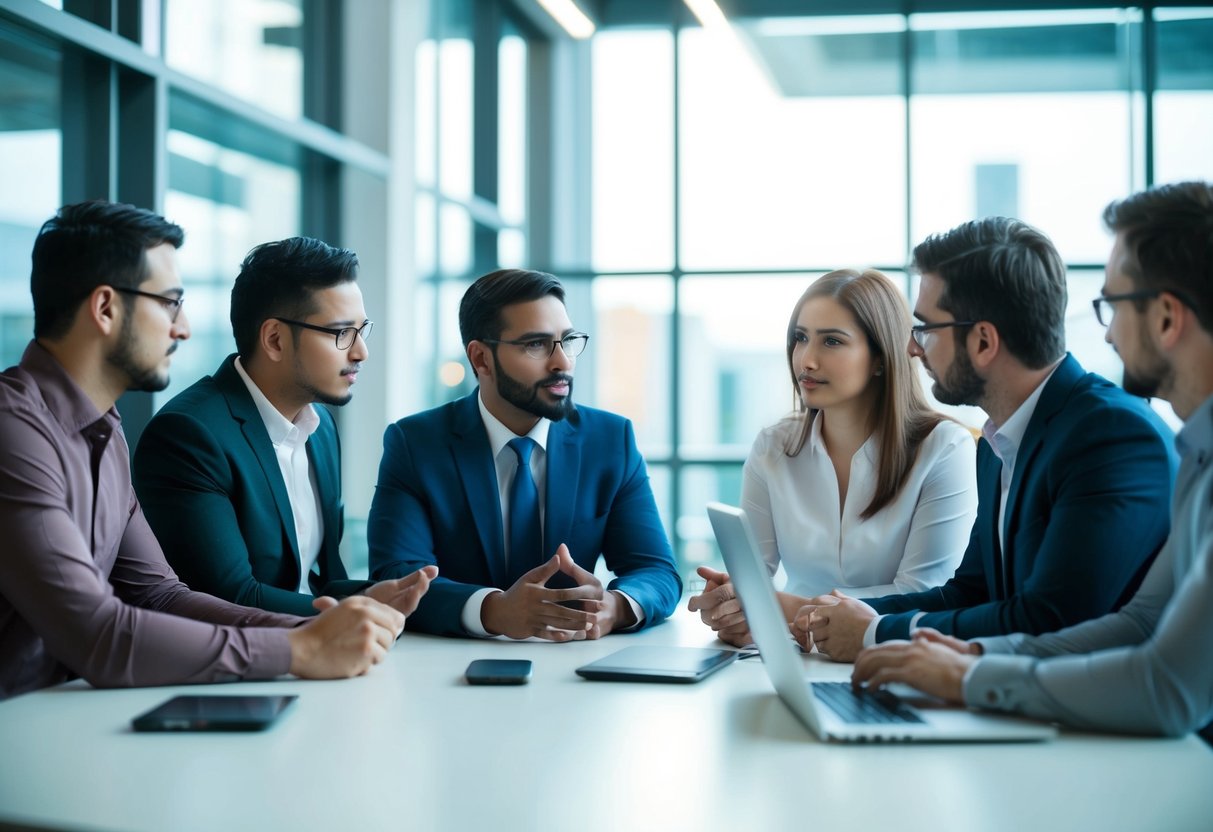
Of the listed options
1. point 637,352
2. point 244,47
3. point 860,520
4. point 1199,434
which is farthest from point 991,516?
point 637,352

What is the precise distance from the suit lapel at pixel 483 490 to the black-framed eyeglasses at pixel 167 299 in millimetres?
817

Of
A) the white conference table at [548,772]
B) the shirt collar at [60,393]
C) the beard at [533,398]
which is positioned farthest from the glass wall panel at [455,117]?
the white conference table at [548,772]

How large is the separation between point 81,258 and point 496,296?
1188 mm

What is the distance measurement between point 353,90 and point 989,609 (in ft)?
15.3

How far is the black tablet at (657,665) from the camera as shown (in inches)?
77.3

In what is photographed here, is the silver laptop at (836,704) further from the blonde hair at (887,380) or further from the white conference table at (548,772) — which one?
the blonde hair at (887,380)

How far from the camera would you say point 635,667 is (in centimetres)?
201

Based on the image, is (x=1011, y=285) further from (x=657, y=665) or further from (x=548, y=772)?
(x=548, y=772)

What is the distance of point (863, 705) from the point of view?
1689mm

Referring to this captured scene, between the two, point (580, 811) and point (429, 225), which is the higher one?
point (429, 225)

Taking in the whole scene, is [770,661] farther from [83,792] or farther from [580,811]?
[83,792]

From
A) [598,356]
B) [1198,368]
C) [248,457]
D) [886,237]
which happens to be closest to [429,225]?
[598,356]

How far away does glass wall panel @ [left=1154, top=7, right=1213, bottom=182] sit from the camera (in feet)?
21.7

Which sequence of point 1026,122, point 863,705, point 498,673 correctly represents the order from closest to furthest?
point 863,705, point 498,673, point 1026,122
